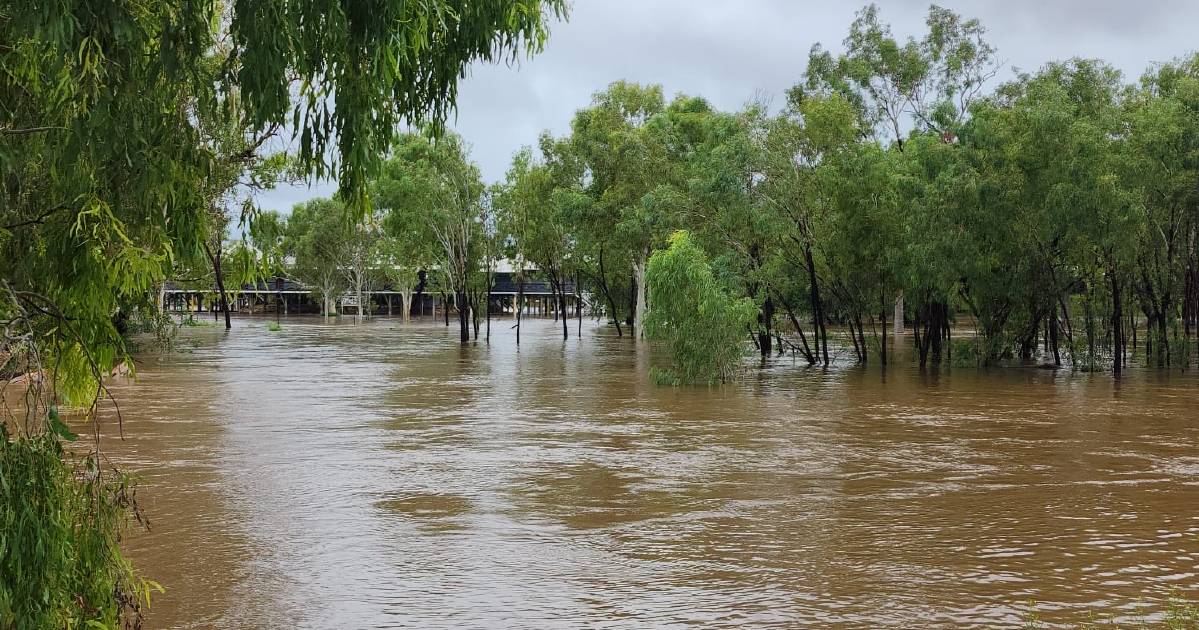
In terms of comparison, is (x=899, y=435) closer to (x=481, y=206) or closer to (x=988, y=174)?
(x=988, y=174)

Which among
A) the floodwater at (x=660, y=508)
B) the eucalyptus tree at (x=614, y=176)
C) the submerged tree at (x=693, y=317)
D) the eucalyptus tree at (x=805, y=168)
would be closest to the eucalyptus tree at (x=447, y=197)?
the eucalyptus tree at (x=614, y=176)

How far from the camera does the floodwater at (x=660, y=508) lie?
9.74m

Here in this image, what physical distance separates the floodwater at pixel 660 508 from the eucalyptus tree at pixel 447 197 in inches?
1219

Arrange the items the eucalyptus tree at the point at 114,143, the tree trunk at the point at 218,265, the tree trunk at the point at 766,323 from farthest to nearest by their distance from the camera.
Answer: the tree trunk at the point at 766,323 → the tree trunk at the point at 218,265 → the eucalyptus tree at the point at 114,143

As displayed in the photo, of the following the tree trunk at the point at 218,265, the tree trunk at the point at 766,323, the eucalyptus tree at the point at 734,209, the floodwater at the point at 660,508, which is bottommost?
the floodwater at the point at 660,508

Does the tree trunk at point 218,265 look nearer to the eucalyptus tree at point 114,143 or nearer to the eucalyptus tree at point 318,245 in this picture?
the eucalyptus tree at point 114,143

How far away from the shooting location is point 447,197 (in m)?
59.1

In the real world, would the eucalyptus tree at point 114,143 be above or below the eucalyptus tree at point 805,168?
below

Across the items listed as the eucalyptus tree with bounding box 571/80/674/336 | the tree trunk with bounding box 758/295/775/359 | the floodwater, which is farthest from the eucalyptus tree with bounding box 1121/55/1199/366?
the eucalyptus tree with bounding box 571/80/674/336

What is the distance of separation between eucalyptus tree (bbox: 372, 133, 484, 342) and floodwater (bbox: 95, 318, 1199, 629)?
31.0m

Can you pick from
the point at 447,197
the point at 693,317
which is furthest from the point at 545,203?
the point at 693,317

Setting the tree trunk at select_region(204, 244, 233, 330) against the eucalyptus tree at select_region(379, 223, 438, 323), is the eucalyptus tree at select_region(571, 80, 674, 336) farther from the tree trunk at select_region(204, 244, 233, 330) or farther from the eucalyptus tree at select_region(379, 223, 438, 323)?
the tree trunk at select_region(204, 244, 233, 330)

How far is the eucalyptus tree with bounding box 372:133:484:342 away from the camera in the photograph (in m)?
58.2

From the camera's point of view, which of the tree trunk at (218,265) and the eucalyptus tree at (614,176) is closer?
the tree trunk at (218,265)
